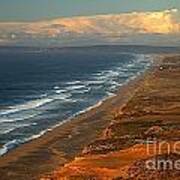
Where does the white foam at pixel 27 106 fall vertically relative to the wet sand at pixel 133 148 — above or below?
below

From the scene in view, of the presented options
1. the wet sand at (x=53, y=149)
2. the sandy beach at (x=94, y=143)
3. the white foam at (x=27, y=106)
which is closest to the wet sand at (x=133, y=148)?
the sandy beach at (x=94, y=143)

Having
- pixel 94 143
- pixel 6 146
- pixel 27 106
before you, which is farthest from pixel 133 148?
pixel 27 106

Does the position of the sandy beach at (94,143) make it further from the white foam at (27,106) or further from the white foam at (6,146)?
the white foam at (27,106)

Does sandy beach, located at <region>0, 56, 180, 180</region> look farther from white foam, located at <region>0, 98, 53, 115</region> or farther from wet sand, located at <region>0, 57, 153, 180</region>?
white foam, located at <region>0, 98, 53, 115</region>

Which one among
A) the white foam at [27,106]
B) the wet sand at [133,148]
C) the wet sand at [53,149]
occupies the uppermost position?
the wet sand at [133,148]

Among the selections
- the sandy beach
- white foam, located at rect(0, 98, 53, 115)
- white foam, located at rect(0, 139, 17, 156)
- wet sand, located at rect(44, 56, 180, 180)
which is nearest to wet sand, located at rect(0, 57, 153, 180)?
the sandy beach

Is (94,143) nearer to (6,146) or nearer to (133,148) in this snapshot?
(133,148)

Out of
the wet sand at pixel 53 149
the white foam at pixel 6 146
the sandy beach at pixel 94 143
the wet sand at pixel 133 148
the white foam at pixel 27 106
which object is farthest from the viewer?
the white foam at pixel 27 106
